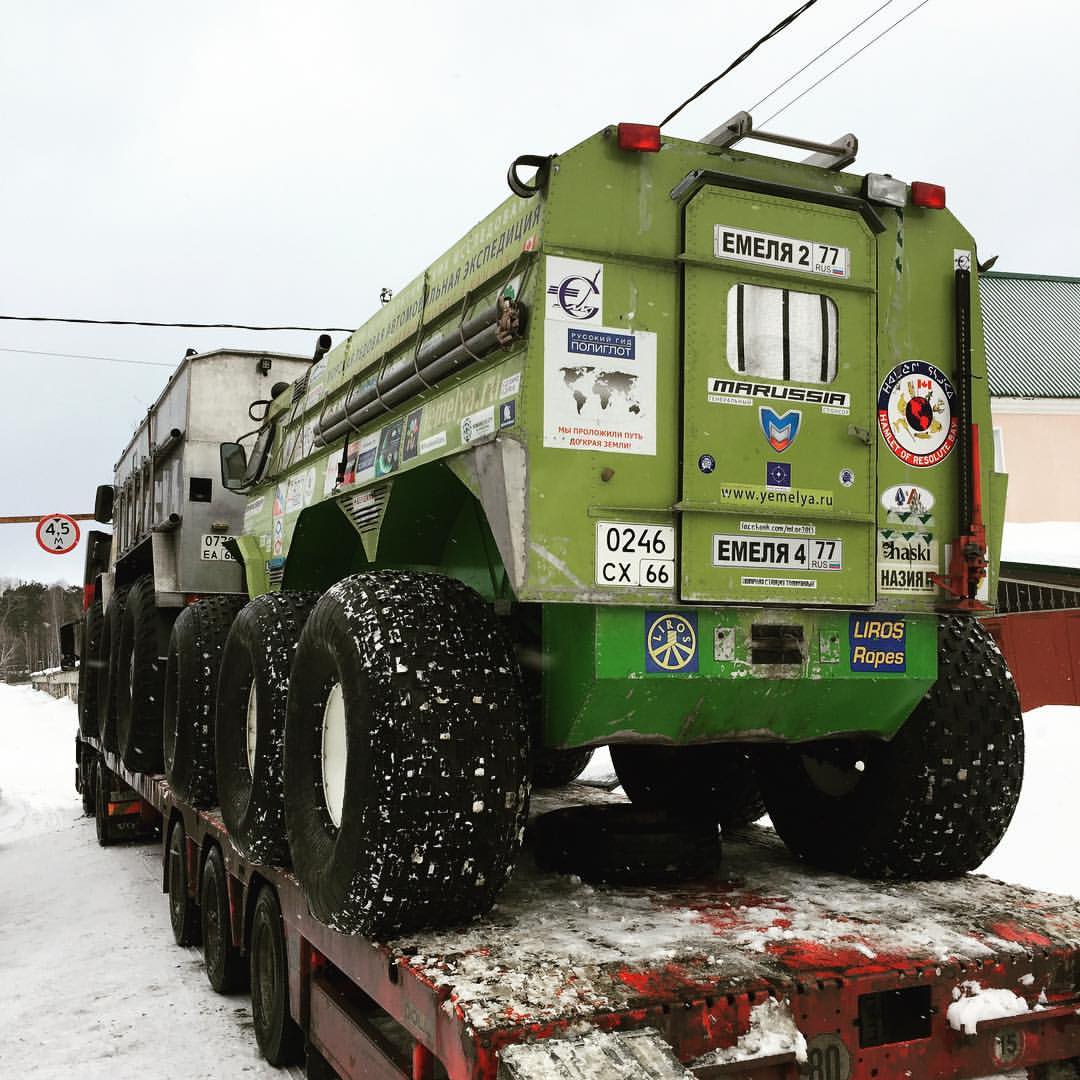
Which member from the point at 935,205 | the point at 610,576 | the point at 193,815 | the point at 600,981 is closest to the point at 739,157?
the point at 935,205

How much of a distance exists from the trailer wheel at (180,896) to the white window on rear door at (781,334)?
15.3 ft

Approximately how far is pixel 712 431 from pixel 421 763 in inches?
50.8

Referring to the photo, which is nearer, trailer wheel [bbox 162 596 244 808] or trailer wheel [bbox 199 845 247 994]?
trailer wheel [bbox 199 845 247 994]

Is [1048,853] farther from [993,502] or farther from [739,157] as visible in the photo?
[739,157]

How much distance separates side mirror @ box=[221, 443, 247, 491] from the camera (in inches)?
293

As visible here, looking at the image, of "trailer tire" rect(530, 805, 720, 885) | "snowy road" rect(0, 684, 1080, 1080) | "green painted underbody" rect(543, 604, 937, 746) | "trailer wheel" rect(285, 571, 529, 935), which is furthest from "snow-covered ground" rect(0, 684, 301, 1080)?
"green painted underbody" rect(543, 604, 937, 746)

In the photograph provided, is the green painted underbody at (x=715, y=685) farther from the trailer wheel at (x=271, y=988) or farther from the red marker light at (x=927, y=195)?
the trailer wheel at (x=271, y=988)

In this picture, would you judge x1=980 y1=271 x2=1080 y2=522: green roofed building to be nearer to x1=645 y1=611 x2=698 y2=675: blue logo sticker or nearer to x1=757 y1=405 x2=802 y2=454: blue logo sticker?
x1=757 y1=405 x2=802 y2=454: blue logo sticker

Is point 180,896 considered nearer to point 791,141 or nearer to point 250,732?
point 250,732

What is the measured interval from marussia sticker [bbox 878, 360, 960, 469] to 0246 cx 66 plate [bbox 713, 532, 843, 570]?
0.42 metres

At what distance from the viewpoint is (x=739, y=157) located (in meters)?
3.67

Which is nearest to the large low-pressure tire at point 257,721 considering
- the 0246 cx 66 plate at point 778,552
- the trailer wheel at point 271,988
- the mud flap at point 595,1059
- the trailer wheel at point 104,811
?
the trailer wheel at point 271,988

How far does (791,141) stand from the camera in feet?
12.3

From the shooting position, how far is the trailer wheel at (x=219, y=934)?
5.62 metres
